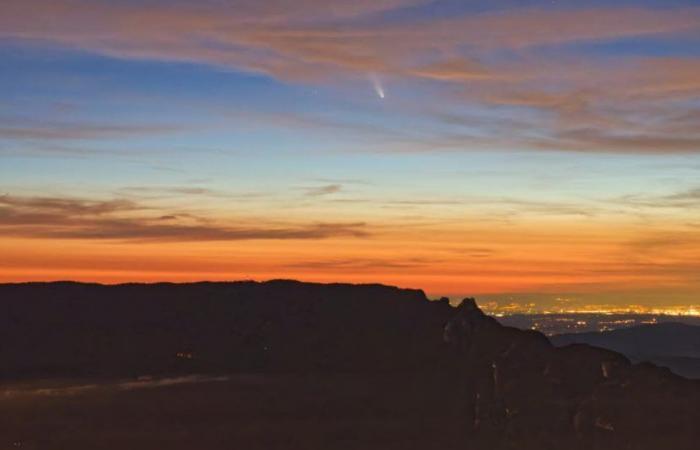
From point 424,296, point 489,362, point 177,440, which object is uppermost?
point 424,296

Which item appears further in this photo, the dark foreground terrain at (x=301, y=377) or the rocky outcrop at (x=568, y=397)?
the rocky outcrop at (x=568, y=397)

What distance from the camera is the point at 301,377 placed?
88625mm

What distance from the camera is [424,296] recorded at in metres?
100

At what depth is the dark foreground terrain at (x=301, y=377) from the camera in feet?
246

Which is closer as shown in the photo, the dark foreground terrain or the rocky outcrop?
the dark foreground terrain

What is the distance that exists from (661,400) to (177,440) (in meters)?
37.5

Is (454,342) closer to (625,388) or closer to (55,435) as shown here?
(625,388)

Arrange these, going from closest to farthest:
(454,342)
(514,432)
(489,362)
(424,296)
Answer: (514,432), (489,362), (454,342), (424,296)

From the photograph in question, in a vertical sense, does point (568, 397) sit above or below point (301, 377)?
below

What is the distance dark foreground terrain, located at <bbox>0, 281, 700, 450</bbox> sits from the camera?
75125mm

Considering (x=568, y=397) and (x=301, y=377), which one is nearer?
(x=568, y=397)

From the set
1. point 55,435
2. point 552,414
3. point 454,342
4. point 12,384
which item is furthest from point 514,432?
point 12,384

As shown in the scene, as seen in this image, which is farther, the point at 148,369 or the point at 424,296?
the point at 424,296

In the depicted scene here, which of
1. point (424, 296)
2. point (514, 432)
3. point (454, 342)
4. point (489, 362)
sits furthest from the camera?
point (424, 296)
